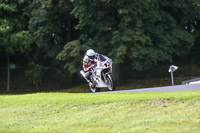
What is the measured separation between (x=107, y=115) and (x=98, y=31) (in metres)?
20.1

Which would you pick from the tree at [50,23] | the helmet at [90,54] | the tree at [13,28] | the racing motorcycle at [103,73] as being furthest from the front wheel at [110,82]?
the tree at [13,28]

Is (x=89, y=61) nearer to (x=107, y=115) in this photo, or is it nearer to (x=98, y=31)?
(x=107, y=115)

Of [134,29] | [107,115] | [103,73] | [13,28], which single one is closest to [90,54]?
[103,73]

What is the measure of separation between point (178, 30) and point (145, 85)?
203 inches

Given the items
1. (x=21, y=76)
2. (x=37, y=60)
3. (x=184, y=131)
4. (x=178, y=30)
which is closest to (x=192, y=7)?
(x=178, y=30)

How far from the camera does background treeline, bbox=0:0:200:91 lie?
28281 millimetres

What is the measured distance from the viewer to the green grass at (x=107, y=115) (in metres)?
8.87

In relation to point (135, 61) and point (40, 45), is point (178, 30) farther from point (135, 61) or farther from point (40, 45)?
point (40, 45)

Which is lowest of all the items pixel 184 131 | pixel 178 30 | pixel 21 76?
pixel 184 131

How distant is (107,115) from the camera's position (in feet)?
34.6

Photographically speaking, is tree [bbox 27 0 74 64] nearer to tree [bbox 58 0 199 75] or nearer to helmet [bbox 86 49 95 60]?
tree [bbox 58 0 199 75]

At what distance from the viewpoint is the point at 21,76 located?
38.4 metres

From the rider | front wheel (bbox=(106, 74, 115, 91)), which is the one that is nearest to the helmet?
the rider

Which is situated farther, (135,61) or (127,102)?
(135,61)
